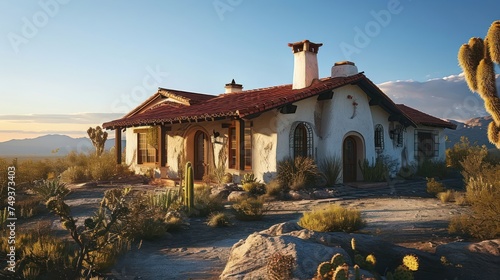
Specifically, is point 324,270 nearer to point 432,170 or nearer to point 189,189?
point 189,189

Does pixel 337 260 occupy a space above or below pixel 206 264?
Result: above

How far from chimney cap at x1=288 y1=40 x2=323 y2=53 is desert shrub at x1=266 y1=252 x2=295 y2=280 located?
13.2 metres

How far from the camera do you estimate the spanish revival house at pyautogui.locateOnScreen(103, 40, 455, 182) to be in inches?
581

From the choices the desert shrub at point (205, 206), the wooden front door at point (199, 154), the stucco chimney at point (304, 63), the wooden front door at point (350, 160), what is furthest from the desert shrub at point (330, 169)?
the desert shrub at point (205, 206)

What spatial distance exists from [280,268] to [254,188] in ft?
29.8

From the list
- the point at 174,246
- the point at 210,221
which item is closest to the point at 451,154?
the point at 210,221

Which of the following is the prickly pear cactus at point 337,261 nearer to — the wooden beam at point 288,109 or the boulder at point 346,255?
the boulder at point 346,255

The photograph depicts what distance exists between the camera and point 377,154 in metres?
17.8

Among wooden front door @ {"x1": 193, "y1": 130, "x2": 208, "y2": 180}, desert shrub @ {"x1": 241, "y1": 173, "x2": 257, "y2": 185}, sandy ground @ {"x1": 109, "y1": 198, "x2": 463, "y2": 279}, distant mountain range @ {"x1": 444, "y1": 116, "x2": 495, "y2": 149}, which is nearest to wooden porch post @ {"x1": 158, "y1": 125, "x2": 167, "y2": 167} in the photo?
wooden front door @ {"x1": 193, "y1": 130, "x2": 208, "y2": 180}

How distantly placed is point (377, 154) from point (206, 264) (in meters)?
13.0

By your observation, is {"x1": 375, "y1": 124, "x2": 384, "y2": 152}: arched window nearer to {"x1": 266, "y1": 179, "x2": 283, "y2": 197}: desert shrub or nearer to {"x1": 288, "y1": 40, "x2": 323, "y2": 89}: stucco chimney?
{"x1": 288, "y1": 40, "x2": 323, "y2": 89}: stucco chimney

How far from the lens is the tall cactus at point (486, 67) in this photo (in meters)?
9.64

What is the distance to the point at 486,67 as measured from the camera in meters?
9.64

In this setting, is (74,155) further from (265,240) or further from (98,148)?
(265,240)
